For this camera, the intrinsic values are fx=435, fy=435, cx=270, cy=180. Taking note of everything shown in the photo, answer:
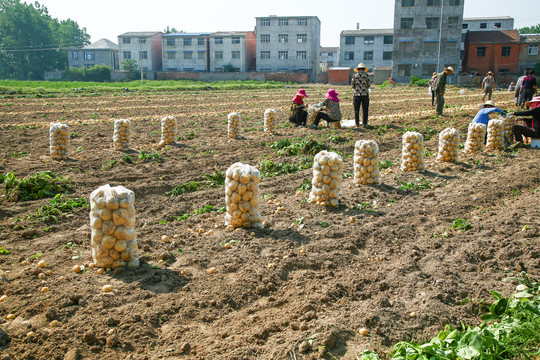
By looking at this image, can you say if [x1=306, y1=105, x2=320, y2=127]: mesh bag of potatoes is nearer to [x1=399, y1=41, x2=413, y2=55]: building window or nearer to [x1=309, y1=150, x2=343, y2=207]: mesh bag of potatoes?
[x1=309, y1=150, x2=343, y2=207]: mesh bag of potatoes

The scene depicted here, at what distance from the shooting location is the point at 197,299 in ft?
14.1

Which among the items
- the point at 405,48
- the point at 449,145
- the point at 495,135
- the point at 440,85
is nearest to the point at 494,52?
the point at 405,48

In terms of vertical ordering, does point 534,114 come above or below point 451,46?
below

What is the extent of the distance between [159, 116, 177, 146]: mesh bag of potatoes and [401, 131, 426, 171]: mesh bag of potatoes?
6.68 m

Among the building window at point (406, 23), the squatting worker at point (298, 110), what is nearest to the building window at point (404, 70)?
the building window at point (406, 23)

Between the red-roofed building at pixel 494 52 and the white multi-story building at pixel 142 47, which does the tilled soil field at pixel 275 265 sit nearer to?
the red-roofed building at pixel 494 52

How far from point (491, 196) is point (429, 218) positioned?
1.52 m

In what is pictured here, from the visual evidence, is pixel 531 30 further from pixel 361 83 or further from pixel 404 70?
pixel 361 83

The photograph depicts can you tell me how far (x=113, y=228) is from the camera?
4723 mm

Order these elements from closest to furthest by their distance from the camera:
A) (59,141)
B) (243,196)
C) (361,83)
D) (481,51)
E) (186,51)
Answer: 1. (243,196)
2. (59,141)
3. (361,83)
4. (481,51)
5. (186,51)

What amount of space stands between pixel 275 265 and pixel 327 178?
225 cm

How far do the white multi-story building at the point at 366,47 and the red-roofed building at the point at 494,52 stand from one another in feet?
44.9

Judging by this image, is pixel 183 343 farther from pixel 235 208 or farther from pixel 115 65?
pixel 115 65

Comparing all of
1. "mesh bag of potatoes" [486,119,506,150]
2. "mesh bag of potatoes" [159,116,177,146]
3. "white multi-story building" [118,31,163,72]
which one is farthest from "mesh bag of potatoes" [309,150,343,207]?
"white multi-story building" [118,31,163,72]
